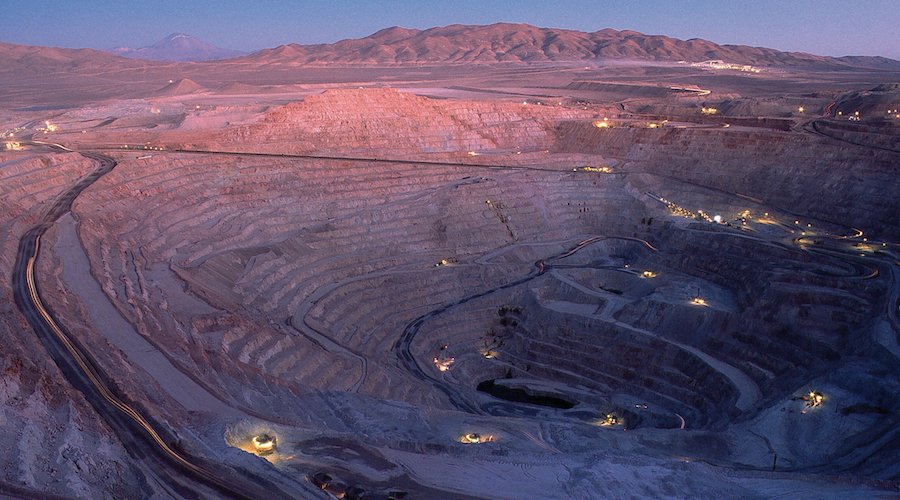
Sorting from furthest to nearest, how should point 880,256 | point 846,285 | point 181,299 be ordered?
1. point 880,256
2. point 846,285
3. point 181,299

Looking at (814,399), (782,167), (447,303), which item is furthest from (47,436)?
(782,167)

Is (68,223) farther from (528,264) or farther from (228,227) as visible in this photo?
(528,264)

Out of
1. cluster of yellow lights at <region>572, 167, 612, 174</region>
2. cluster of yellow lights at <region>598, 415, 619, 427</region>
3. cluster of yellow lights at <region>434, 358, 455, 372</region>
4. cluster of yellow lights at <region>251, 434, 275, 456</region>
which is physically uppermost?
cluster of yellow lights at <region>572, 167, 612, 174</region>

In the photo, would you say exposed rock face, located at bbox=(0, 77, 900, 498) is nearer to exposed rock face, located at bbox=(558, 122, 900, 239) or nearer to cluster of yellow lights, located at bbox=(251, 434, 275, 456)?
exposed rock face, located at bbox=(558, 122, 900, 239)


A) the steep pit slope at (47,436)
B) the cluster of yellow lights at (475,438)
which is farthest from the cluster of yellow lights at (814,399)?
the steep pit slope at (47,436)

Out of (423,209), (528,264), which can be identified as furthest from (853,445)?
(423,209)

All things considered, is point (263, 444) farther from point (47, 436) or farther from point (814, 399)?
point (814, 399)

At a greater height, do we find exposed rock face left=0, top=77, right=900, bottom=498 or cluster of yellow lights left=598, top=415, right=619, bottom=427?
exposed rock face left=0, top=77, right=900, bottom=498

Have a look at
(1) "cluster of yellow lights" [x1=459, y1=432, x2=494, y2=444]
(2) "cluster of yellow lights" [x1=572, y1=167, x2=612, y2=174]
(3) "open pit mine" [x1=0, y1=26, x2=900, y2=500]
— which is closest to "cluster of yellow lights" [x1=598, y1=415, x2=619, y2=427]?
(3) "open pit mine" [x1=0, y1=26, x2=900, y2=500]
